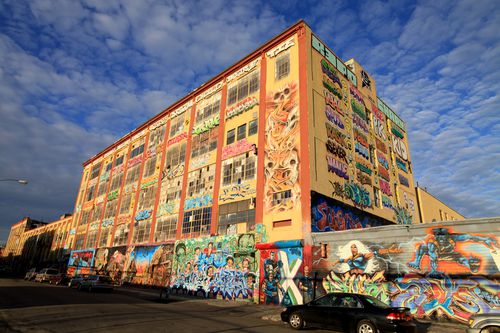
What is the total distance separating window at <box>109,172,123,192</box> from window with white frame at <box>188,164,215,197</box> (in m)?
17.0

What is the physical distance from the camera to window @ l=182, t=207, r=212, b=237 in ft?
84.7

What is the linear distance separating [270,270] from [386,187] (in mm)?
15305

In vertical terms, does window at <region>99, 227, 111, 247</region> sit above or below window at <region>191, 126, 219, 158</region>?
below

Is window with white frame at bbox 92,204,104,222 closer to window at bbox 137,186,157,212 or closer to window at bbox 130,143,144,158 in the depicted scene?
window at bbox 130,143,144,158

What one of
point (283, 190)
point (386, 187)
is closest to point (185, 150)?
point (283, 190)

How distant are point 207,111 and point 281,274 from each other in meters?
17.8

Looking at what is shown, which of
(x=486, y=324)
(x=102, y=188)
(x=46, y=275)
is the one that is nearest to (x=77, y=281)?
(x=46, y=275)

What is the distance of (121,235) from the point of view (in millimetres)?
→ 37375

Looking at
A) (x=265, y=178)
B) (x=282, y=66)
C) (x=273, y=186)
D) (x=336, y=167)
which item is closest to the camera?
(x=273, y=186)

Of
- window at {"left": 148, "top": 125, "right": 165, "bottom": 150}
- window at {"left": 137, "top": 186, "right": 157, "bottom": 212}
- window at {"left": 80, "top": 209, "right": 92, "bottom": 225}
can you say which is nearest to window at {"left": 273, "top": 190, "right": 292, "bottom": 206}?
window at {"left": 137, "top": 186, "right": 157, "bottom": 212}

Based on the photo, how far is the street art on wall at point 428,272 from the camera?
40.1 feet

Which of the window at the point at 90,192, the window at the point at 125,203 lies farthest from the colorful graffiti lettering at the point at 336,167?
the window at the point at 90,192

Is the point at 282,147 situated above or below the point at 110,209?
above

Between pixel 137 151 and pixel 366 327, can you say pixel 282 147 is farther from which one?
pixel 137 151
